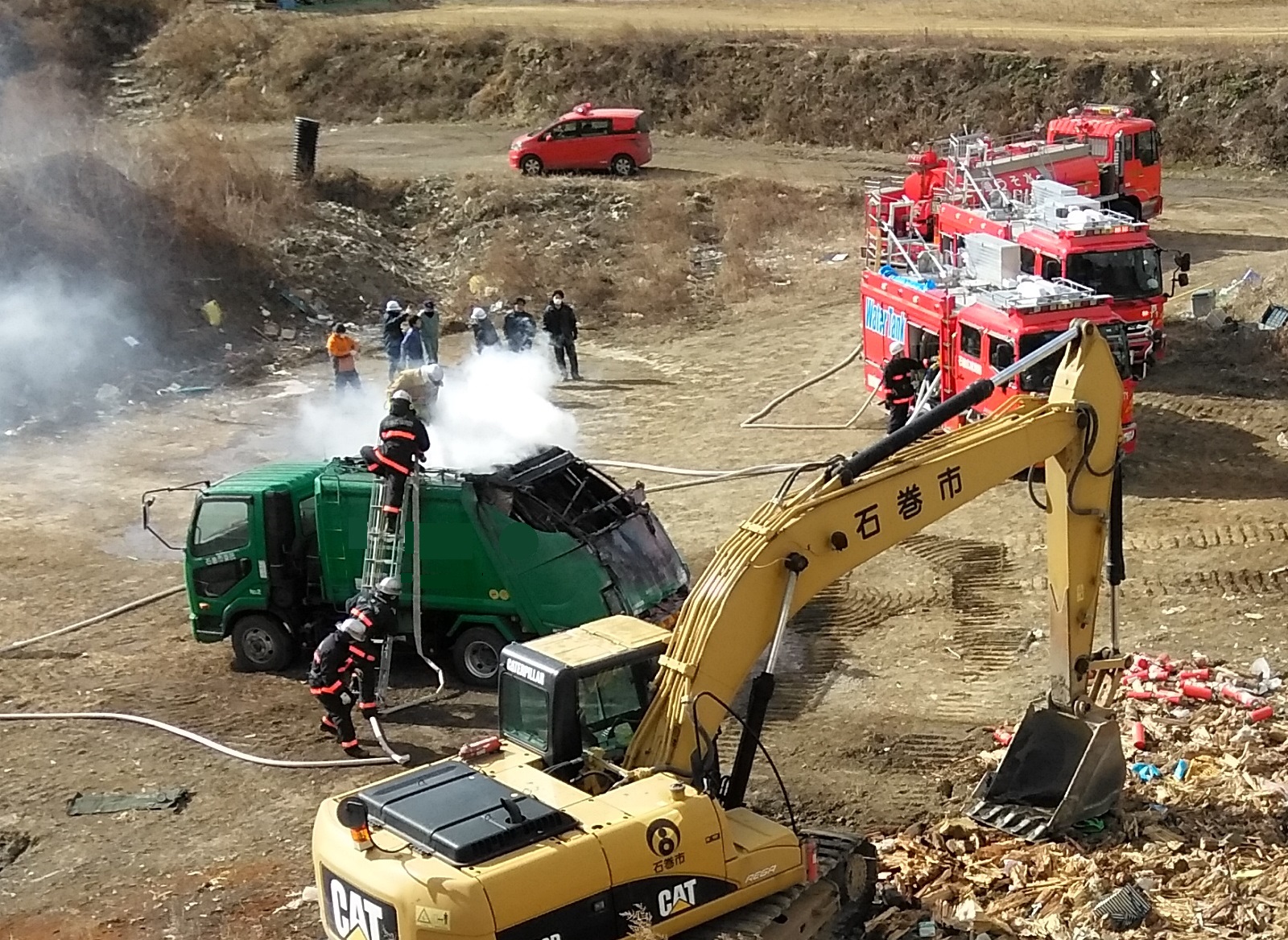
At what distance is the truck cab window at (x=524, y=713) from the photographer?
30.9ft

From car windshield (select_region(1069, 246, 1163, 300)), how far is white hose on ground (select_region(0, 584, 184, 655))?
1097cm

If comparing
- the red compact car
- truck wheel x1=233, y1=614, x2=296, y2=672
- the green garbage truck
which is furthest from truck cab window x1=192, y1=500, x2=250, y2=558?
the red compact car

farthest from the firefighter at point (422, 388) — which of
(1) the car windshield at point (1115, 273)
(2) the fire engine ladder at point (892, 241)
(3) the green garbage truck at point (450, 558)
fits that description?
(1) the car windshield at point (1115, 273)

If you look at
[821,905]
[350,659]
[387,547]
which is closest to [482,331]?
[387,547]

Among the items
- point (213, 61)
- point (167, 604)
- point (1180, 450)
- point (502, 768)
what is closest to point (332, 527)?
point (167, 604)

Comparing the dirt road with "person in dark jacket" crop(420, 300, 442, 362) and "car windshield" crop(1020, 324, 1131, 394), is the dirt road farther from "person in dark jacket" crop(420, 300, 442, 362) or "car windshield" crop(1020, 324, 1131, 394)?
"car windshield" crop(1020, 324, 1131, 394)

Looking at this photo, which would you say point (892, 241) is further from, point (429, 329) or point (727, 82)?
point (727, 82)

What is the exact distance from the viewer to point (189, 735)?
14.1 m

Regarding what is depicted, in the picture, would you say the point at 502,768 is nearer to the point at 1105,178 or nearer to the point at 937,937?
the point at 937,937

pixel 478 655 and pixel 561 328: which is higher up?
pixel 561 328

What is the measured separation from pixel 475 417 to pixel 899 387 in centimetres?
607

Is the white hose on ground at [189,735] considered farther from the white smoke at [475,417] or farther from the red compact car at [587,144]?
the red compact car at [587,144]

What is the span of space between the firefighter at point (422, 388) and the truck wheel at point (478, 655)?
205 cm

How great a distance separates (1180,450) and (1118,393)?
984cm
